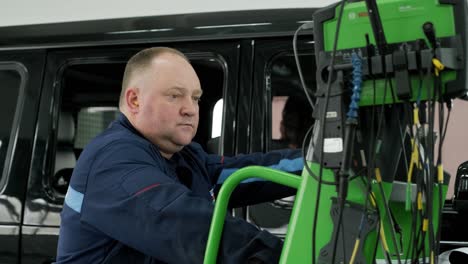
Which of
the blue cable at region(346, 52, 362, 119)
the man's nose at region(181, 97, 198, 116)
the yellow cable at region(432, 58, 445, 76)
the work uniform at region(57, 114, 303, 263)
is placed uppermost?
the yellow cable at region(432, 58, 445, 76)

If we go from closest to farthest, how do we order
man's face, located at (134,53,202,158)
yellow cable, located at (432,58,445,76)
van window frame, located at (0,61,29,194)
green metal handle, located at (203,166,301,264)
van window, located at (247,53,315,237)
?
yellow cable, located at (432,58,445,76)
green metal handle, located at (203,166,301,264)
man's face, located at (134,53,202,158)
van window, located at (247,53,315,237)
van window frame, located at (0,61,29,194)

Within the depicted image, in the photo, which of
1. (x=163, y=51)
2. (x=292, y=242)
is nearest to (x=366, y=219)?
(x=292, y=242)

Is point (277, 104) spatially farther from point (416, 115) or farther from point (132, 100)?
point (416, 115)

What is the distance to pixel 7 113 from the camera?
2.59 meters

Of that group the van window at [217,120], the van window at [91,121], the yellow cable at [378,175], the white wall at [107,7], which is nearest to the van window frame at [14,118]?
the van window at [91,121]

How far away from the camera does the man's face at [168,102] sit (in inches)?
62.6

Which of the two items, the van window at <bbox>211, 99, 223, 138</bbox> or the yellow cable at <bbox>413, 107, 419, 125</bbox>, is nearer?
the yellow cable at <bbox>413, 107, 419, 125</bbox>

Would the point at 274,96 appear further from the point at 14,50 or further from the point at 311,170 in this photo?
the point at 14,50

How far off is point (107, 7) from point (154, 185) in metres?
1.75

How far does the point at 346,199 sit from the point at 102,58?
1.58 metres

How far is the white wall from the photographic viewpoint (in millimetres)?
2510

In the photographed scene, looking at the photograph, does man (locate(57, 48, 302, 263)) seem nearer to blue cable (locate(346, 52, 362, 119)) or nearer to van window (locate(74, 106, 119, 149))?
blue cable (locate(346, 52, 362, 119))

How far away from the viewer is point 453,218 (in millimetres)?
2031

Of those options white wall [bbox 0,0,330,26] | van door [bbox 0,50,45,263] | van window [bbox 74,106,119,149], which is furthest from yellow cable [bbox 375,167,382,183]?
van door [bbox 0,50,45,263]
